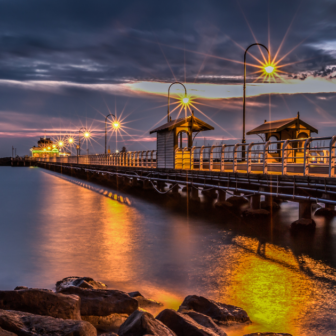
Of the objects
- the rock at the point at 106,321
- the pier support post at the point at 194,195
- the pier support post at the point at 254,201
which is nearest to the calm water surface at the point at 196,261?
the pier support post at the point at 254,201

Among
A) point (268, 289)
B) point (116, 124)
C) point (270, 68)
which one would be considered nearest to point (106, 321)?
point (268, 289)

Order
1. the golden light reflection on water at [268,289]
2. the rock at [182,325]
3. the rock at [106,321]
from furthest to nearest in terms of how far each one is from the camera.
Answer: the golden light reflection on water at [268,289]
the rock at [106,321]
the rock at [182,325]

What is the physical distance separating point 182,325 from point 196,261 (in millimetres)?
6051

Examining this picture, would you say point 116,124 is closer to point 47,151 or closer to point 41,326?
point 41,326

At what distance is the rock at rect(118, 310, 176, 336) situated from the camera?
17.1ft

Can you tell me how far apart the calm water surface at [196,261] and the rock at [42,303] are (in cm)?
274

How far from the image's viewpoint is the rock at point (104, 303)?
6809mm

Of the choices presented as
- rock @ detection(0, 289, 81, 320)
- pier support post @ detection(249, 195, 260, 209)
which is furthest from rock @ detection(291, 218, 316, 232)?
rock @ detection(0, 289, 81, 320)

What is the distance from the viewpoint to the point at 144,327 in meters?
5.23

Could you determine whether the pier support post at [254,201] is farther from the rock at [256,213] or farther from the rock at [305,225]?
the rock at [305,225]

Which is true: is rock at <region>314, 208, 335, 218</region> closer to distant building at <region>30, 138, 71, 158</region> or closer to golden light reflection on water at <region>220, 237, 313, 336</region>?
golden light reflection on water at <region>220, 237, 313, 336</region>

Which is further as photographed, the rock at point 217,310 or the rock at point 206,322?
the rock at point 217,310

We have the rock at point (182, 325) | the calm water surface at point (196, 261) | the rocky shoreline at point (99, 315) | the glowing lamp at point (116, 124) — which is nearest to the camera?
the rocky shoreline at point (99, 315)

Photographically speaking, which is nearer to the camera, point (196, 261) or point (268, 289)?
point (268, 289)
